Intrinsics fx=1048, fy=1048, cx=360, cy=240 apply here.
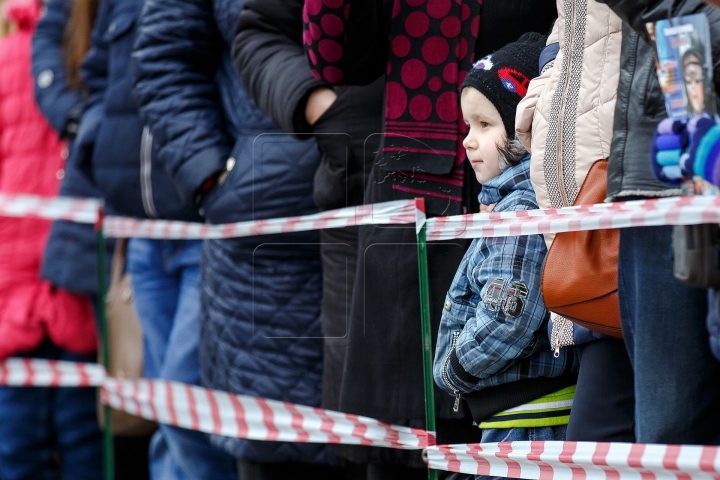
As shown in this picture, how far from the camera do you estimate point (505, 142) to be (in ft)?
7.24

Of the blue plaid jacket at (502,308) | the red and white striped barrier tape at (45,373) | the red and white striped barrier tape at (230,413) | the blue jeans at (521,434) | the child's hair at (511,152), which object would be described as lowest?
Result: the red and white striped barrier tape at (45,373)

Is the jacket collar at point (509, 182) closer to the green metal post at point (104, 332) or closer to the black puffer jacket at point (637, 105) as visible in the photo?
the black puffer jacket at point (637, 105)

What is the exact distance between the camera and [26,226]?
4793mm

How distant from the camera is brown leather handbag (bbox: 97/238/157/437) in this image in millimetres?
3982

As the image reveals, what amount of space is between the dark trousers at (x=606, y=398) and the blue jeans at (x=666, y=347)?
4.5 inches

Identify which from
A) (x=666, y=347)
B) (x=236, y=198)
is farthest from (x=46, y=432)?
(x=666, y=347)

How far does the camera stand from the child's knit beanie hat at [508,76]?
2.19 m

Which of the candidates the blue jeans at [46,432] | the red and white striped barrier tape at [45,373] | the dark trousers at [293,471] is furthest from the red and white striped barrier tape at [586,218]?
the blue jeans at [46,432]

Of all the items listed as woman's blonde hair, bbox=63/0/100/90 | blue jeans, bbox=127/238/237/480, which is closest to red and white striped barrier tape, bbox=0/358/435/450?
blue jeans, bbox=127/238/237/480

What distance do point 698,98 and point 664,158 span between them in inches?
4.1

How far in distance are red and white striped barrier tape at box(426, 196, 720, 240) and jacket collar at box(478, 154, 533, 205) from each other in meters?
0.08

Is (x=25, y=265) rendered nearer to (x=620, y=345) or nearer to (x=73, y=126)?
(x=73, y=126)

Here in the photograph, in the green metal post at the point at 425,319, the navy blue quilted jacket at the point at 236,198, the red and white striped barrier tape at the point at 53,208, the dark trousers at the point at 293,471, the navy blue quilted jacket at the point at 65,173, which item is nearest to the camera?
the green metal post at the point at 425,319

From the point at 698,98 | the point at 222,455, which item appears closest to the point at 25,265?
the point at 222,455
